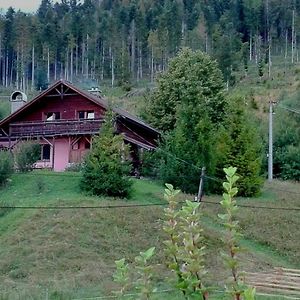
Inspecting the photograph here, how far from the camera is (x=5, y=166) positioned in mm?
29234

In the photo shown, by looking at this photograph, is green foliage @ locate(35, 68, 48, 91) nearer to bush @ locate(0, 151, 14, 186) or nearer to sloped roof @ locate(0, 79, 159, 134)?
sloped roof @ locate(0, 79, 159, 134)

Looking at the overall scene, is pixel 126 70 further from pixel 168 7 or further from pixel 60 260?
pixel 60 260

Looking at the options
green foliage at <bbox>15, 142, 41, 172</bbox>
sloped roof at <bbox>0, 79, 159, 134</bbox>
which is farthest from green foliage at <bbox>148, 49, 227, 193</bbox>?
green foliage at <bbox>15, 142, 41, 172</bbox>

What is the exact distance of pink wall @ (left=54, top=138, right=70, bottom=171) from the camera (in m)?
36.0

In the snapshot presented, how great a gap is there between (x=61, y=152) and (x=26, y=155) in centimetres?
468

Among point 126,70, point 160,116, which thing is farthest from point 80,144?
point 126,70

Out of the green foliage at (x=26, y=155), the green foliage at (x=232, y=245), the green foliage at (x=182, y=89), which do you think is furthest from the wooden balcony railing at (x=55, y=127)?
Result: the green foliage at (x=232, y=245)

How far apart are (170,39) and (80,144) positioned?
53991 mm

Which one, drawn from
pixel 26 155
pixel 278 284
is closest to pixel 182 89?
pixel 26 155

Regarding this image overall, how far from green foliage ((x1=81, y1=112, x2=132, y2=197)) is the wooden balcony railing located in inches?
237

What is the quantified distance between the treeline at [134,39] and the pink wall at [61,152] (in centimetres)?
4283

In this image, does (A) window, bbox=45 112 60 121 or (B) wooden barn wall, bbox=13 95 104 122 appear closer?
(B) wooden barn wall, bbox=13 95 104 122

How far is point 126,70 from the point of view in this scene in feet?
264

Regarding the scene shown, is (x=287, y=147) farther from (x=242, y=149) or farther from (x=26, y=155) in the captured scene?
(x=26, y=155)
